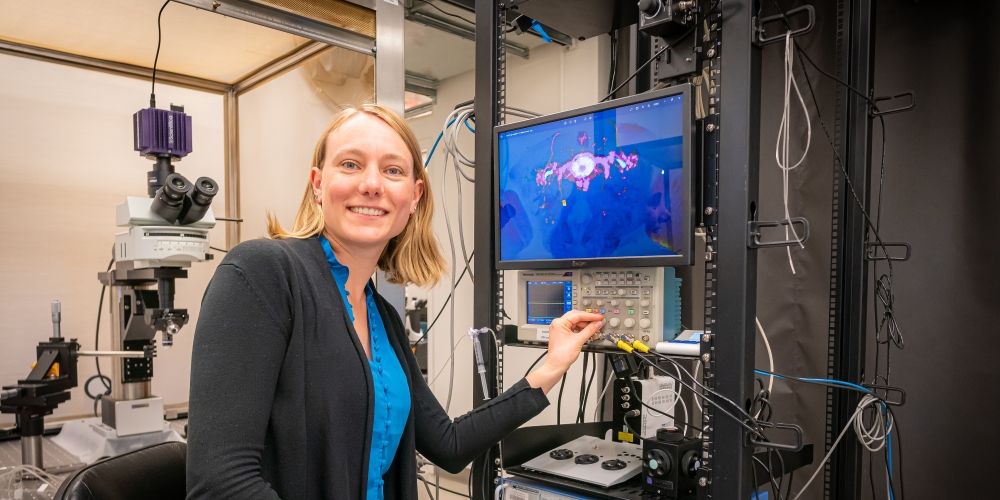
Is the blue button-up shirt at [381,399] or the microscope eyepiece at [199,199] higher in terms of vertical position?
the microscope eyepiece at [199,199]

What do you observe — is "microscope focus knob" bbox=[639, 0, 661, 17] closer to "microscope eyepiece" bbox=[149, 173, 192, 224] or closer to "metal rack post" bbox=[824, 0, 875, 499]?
"metal rack post" bbox=[824, 0, 875, 499]

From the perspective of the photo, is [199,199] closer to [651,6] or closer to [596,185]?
[596,185]

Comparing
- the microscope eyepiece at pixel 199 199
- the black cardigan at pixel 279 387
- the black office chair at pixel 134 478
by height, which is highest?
the microscope eyepiece at pixel 199 199

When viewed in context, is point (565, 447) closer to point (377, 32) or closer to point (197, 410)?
point (197, 410)

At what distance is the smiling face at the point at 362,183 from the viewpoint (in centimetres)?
118

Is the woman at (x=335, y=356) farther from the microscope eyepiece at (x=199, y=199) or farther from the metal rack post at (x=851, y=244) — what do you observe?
the metal rack post at (x=851, y=244)

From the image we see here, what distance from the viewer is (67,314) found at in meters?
2.89

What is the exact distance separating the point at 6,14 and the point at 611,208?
7.18ft

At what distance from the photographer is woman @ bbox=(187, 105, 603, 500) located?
3.06ft

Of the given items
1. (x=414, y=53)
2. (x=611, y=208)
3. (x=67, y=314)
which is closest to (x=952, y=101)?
(x=611, y=208)

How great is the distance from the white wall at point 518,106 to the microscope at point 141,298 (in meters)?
1.09

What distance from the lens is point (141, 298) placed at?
2.26 m

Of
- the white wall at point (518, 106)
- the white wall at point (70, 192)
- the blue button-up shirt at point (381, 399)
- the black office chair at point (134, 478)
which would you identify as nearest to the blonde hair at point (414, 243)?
the blue button-up shirt at point (381, 399)

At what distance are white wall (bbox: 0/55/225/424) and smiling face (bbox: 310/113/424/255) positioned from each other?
1977mm
